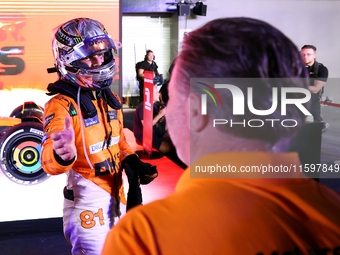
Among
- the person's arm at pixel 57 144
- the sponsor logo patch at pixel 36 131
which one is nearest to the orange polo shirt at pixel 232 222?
the person's arm at pixel 57 144

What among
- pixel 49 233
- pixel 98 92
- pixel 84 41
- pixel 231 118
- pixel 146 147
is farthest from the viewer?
pixel 146 147

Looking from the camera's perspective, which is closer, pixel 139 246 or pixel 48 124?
pixel 139 246

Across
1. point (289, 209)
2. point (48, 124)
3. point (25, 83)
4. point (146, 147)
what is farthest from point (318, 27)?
point (289, 209)

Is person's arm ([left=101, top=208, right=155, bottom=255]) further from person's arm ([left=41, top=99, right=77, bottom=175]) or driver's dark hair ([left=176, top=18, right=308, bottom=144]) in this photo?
person's arm ([left=41, top=99, right=77, bottom=175])

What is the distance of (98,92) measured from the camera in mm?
1698

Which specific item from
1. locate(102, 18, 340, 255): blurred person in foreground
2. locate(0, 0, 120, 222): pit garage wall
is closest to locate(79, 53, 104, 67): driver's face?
locate(0, 0, 120, 222): pit garage wall

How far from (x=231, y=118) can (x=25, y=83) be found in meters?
2.44

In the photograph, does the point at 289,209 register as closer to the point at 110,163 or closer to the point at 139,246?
the point at 139,246

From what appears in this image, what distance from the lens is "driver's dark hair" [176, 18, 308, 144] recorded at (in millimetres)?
473

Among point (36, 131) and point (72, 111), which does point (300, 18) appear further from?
point (72, 111)

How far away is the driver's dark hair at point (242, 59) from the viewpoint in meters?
0.47

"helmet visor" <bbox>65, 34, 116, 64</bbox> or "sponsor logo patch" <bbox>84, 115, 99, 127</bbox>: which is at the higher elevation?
"helmet visor" <bbox>65, 34, 116, 64</bbox>

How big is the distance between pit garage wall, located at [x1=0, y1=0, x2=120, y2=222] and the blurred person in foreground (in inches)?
90.4

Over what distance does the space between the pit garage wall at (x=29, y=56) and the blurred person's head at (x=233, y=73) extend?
2320mm
